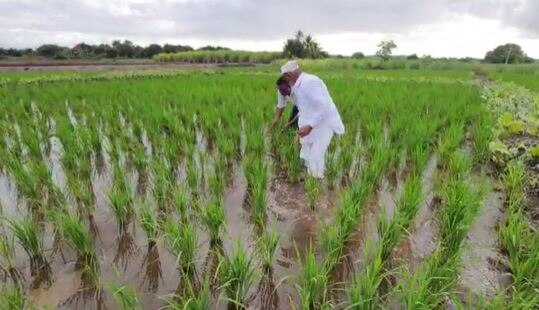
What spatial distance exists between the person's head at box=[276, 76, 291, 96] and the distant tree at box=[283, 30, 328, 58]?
3025 centimetres

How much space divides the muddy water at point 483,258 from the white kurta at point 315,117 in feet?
4.37

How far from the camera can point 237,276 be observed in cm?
196

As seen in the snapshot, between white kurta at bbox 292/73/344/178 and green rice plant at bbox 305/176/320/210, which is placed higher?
white kurta at bbox 292/73/344/178

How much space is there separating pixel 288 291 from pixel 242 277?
373 mm

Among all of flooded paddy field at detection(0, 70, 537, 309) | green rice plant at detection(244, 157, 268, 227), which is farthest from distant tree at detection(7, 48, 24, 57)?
green rice plant at detection(244, 157, 268, 227)

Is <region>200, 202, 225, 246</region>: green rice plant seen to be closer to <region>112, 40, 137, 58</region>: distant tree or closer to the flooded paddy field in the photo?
the flooded paddy field

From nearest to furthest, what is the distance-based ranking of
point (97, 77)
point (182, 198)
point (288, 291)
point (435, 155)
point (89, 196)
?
point (288, 291), point (182, 198), point (89, 196), point (435, 155), point (97, 77)

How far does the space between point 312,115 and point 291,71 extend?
42cm

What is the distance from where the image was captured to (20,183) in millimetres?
3285

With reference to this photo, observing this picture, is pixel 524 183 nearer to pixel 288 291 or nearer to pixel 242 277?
pixel 288 291

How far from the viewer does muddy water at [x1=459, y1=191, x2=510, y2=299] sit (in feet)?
7.32

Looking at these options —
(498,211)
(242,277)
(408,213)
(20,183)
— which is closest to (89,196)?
(20,183)

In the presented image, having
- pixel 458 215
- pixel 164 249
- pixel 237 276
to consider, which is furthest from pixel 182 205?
pixel 458 215

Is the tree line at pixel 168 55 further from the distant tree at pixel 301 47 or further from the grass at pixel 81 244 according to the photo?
the grass at pixel 81 244
